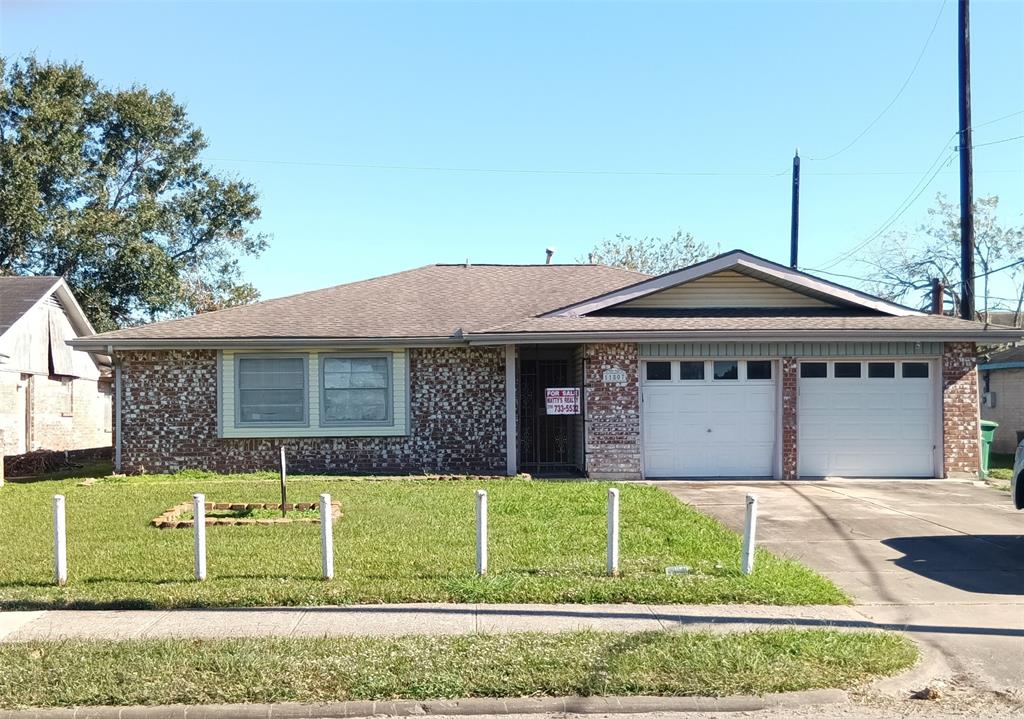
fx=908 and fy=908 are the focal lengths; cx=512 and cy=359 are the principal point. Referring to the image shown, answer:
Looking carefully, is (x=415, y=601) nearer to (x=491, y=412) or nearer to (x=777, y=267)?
(x=491, y=412)

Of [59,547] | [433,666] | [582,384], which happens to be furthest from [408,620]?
[582,384]

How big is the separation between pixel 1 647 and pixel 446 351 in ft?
38.0

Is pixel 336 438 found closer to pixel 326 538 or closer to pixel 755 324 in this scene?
pixel 755 324

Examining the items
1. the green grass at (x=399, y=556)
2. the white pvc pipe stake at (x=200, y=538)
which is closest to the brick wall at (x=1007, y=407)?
the green grass at (x=399, y=556)

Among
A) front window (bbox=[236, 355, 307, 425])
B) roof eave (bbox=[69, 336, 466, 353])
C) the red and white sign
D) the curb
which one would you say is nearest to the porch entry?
the red and white sign

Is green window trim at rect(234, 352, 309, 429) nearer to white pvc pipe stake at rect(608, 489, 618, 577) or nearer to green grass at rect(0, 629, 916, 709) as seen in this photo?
white pvc pipe stake at rect(608, 489, 618, 577)

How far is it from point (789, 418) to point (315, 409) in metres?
9.01

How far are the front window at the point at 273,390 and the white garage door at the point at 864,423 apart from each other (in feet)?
31.5

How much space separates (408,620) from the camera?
24.4ft

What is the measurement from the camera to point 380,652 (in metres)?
6.52

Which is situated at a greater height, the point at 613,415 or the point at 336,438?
the point at 613,415

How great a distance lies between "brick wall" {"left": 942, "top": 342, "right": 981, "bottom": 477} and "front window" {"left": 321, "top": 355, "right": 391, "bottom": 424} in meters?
10.5

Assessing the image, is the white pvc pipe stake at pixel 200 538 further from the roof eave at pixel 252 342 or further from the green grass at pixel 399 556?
the roof eave at pixel 252 342

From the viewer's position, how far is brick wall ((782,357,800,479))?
16578mm
